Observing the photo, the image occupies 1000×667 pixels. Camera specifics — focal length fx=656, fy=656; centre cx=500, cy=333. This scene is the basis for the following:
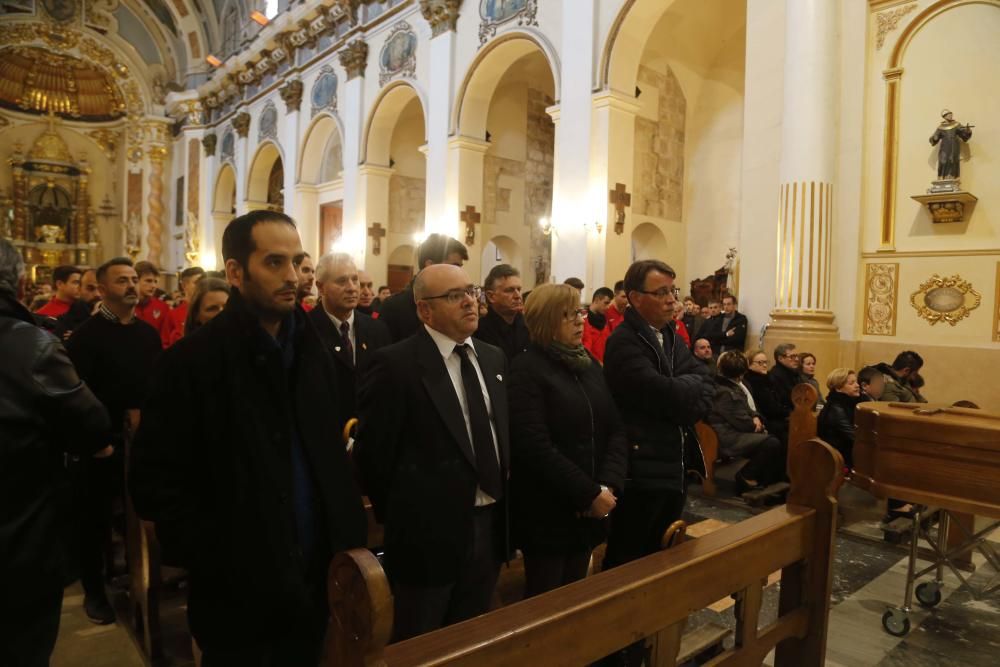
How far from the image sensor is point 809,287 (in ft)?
23.3

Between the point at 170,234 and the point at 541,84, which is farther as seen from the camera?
the point at 170,234

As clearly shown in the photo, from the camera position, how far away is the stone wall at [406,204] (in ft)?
48.1

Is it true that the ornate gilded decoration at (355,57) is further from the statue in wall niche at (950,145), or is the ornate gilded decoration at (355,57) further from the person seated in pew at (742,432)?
the person seated in pew at (742,432)

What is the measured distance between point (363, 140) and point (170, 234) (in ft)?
41.8

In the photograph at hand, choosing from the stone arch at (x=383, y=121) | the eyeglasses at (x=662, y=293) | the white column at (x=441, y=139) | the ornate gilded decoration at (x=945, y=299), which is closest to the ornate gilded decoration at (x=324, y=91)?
the stone arch at (x=383, y=121)

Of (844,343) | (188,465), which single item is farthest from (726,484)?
(188,465)

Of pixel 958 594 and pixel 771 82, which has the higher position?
pixel 771 82

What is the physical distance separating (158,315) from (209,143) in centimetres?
1820

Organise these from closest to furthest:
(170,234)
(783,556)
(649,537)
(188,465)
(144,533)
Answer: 1. (188,465)
2. (783,556)
3. (649,537)
4. (144,533)
5. (170,234)

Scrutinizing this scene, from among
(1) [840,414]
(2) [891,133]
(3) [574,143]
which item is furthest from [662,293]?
(3) [574,143]

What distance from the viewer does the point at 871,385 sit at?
16.1 ft

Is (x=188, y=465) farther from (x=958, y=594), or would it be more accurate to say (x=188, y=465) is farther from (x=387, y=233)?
(x=387, y=233)

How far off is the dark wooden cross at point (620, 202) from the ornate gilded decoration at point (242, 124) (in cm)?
1322

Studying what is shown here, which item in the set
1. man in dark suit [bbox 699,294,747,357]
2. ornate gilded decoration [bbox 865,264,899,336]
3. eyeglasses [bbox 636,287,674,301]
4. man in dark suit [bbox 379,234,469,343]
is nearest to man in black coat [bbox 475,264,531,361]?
man in dark suit [bbox 379,234,469,343]
